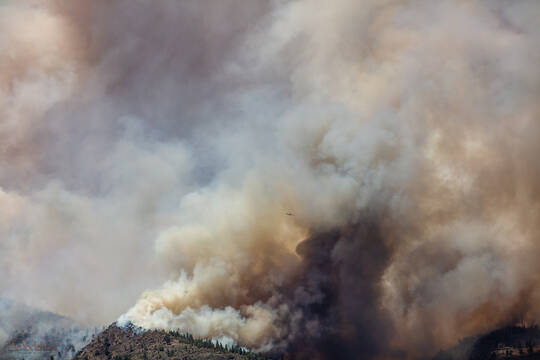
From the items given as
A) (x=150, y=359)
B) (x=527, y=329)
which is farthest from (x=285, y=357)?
(x=527, y=329)

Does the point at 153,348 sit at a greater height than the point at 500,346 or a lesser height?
greater

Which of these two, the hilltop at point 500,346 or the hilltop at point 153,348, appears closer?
the hilltop at point 153,348

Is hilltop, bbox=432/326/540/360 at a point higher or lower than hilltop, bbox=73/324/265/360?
lower

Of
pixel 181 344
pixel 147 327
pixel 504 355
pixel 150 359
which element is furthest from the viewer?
pixel 504 355

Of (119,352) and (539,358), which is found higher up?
(119,352)

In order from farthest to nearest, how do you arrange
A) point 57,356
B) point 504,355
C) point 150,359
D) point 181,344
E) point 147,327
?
1. point 57,356
2. point 504,355
3. point 147,327
4. point 181,344
5. point 150,359

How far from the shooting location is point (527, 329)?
565 feet

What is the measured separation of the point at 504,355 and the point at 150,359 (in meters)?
117

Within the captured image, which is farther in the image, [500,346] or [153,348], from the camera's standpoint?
[500,346]

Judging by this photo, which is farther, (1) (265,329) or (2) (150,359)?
(1) (265,329)

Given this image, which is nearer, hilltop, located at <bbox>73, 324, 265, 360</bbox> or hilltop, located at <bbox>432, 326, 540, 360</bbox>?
hilltop, located at <bbox>73, 324, 265, 360</bbox>

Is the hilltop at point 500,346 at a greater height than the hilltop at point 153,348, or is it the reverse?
the hilltop at point 153,348

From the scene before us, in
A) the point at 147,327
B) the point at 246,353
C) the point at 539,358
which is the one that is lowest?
the point at 539,358

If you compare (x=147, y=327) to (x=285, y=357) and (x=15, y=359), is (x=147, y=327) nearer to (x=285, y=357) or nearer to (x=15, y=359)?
(x=285, y=357)
